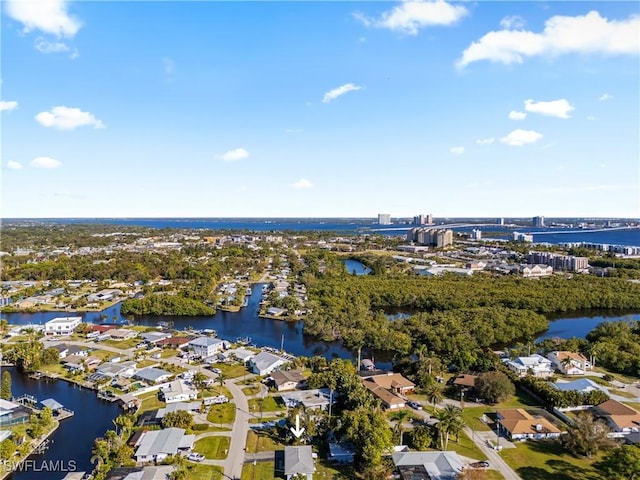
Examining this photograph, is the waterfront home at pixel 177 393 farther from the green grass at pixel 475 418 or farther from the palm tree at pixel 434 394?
the green grass at pixel 475 418

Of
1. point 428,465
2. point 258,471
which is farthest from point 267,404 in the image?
point 428,465

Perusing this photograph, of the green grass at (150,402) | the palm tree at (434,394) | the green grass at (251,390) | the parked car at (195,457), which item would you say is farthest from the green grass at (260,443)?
the palm tree at (434,394)

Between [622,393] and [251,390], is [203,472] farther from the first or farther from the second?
[622,393]

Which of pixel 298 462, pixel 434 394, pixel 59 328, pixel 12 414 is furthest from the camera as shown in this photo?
pixel 59 328

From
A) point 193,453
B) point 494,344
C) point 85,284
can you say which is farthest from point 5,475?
point 85,284

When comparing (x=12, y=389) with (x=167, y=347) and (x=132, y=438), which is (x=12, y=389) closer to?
(x=167, y=347)

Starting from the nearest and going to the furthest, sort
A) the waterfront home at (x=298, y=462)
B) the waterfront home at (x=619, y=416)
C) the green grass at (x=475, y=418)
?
the waterfront home at (x=298, y=462) → the waterfront home at (x=619, y=416) → the green grass at (x=475, y=418)

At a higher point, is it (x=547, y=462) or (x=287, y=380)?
(x=287, y=380)
